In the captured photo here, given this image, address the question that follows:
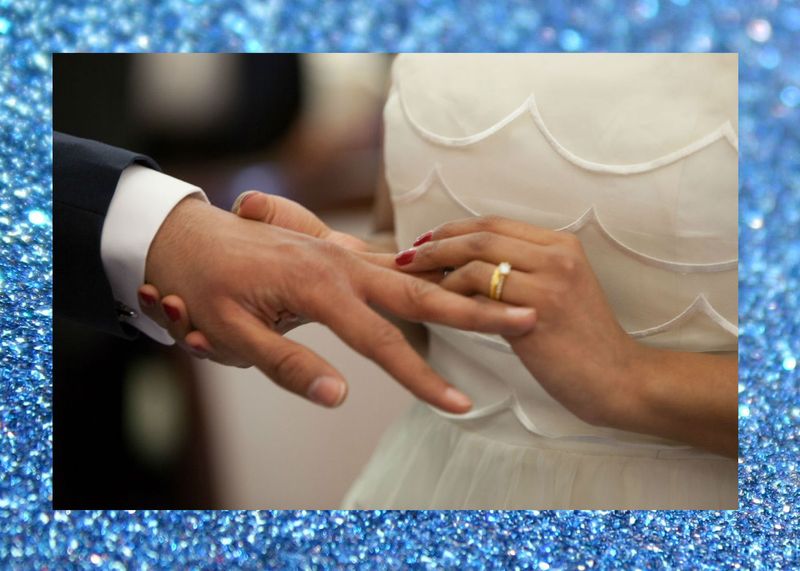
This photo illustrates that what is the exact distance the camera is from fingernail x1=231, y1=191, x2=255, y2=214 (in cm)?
127

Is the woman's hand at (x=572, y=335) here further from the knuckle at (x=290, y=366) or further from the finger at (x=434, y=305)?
the knuckle at (x=290, y=366)

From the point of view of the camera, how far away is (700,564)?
1340 mm

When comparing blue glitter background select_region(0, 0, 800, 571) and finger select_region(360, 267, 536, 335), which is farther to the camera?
blue glitter background select_region(0, 0, 800, 571)

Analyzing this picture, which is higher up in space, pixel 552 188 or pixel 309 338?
pixel 552 188

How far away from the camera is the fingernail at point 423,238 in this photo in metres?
1.24

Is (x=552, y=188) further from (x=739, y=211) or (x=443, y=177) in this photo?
(x=739, y=211)

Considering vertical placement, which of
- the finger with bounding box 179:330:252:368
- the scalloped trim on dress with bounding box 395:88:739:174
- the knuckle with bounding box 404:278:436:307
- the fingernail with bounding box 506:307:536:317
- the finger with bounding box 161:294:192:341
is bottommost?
the finger with bounding box 179:330:252:368

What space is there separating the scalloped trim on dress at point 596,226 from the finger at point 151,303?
1.07ft

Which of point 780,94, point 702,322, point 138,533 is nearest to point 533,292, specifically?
point 702,322

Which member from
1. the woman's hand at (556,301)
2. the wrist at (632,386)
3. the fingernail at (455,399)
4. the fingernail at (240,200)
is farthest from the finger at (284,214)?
the wrist at (632,386)

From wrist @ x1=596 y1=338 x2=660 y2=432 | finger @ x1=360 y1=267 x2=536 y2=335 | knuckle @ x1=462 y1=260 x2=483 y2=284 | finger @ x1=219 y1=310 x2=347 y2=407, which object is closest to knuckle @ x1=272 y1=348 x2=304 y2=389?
finger @ x1=219 y1=310 x2=347 y2=407

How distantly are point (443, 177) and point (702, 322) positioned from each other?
37cm

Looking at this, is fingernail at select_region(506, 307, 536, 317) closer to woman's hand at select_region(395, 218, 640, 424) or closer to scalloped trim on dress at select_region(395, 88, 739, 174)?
woman's hand at select_region(395, 218, 640, 424)

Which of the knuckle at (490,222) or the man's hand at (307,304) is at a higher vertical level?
the knuckle at (490,222)
